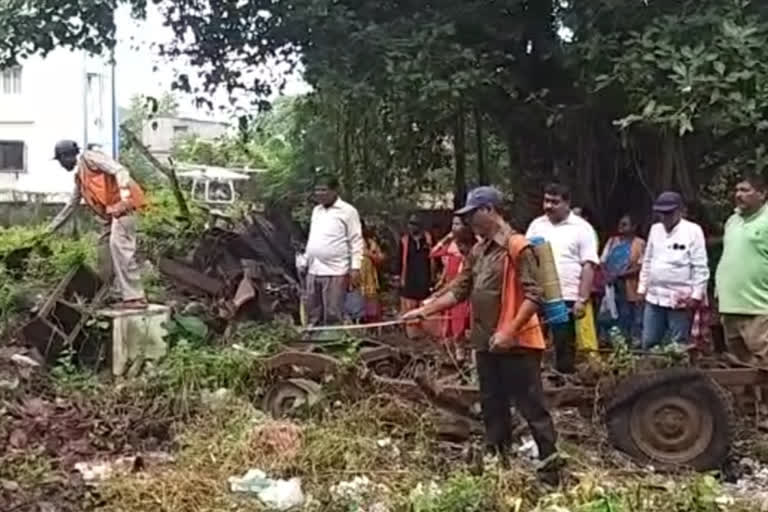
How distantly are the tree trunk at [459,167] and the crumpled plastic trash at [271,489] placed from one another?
28.6ft

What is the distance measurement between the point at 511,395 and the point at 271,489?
1397 mm

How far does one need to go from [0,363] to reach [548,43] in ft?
21.4

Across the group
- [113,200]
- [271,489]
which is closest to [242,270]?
[113,200]

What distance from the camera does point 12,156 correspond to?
38.8 metres

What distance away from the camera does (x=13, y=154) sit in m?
38.8

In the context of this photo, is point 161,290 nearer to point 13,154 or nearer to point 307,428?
point 307,428

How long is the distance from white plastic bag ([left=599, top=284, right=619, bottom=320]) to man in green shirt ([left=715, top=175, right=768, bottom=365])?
10.2 feet

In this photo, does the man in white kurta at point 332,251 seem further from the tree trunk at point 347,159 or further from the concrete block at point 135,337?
the tree trunk at point 347,159

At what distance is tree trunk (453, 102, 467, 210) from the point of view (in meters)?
15.0

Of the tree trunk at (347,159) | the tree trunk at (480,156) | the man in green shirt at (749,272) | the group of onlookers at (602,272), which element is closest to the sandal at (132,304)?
the group of onlookers at (602,272)

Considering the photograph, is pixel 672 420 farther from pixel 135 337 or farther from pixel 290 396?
pixel 135 337

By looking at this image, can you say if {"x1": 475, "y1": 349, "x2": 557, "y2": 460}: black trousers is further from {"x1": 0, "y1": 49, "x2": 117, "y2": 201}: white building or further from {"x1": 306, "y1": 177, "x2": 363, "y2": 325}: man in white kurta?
{"x1": 0, "y1": 49, "x2": 117, "y2": 201}: white building

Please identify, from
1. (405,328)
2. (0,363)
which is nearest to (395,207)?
(405,328)

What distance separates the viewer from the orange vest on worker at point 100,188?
983cm
